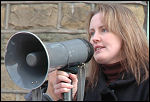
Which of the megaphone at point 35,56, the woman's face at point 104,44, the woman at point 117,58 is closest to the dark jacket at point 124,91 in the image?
the woman at point 117,58

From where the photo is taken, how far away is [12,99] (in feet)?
9.17

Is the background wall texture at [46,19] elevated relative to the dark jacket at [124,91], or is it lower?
elevated

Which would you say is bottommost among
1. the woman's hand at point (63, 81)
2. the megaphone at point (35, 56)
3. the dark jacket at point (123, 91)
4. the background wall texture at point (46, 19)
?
the dark jacket at point (123, 91)

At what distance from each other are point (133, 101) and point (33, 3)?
1.51 m

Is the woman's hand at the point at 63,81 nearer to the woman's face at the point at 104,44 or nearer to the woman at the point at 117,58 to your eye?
the woman at the point at 117,58

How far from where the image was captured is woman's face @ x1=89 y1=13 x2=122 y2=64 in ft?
5.28

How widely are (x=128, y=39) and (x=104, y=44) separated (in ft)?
0.52

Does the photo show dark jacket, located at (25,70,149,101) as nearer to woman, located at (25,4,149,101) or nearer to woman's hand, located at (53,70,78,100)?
woman, located at (25,4,149,101)

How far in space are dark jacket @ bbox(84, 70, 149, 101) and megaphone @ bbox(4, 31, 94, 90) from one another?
0.80 ft

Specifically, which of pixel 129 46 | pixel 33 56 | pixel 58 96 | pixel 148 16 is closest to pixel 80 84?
pixel 58 96

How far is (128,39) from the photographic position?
1.69 metres

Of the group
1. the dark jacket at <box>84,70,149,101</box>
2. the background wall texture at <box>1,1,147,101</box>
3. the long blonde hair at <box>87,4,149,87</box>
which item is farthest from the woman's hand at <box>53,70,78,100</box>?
the background wall texture at <box>1,1,147,101</box>

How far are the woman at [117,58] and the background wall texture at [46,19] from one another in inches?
35.2

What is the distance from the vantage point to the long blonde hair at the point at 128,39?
1.66 metres
